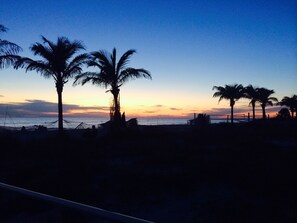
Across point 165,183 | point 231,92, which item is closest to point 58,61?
Result: point 165,183

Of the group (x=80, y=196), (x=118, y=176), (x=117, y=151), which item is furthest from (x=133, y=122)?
(x=80, y=196)

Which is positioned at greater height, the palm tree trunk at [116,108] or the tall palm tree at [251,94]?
the tall palm tree at [251,94]

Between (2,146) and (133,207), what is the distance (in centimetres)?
1071

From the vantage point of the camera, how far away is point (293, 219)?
5.08 metres

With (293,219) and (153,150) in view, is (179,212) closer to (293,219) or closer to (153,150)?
(293,219)

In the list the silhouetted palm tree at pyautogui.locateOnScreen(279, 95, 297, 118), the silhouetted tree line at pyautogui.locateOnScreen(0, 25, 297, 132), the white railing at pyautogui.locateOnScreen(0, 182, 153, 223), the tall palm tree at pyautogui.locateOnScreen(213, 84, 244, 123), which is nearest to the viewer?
the white railing at pyautogui.locateOnScreen(0, 182, 153, 223)

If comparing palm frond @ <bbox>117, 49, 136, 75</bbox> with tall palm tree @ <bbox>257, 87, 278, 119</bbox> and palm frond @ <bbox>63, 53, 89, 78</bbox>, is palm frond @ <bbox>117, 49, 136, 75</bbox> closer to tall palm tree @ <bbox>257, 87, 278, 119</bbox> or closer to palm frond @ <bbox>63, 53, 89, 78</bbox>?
palm frond @ <bbox>63, 53, 89, 78</bbox>

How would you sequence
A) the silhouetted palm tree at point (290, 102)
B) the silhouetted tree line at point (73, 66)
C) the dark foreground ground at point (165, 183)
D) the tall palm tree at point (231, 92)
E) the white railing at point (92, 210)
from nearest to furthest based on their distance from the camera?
1. the white railing at point (92, 210)
2. the dark foreground ground at point (165, 183)
3. the silhouetted tree line at point (73, 66)
4. the tall palm tree at point (231, 92)
5. the silhouetted palm tree at point (290, 102)

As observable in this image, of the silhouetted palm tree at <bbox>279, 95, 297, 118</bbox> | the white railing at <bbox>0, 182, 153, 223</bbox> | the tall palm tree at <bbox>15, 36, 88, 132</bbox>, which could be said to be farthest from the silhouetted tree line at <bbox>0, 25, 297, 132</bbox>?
the silhouetted palm tree at <bbox>279, 95, 297, 118</bbox>

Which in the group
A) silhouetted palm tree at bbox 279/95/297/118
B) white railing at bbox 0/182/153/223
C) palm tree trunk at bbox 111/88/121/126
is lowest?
white railing at bbox 0/182/153/223

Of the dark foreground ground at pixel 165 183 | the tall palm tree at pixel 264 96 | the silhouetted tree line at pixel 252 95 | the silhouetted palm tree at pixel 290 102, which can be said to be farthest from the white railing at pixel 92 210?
the silhouetted palm tree at pixel 290 102

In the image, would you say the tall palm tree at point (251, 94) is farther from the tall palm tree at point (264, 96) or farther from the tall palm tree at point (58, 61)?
the tall palm tree at point (58, 61)

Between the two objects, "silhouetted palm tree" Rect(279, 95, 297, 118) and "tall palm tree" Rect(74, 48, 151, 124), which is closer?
"tall palm tree" Rect(74, 48, 151, 124)

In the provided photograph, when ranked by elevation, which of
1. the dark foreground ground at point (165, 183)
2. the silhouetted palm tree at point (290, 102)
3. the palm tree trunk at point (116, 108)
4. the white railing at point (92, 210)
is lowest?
the dark foreground ground at point (165, 183)
